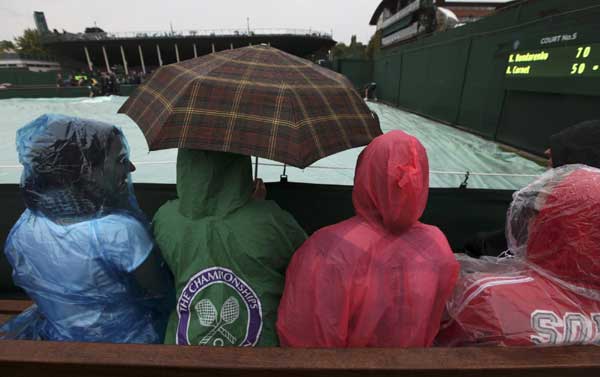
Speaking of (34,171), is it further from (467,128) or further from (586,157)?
(467,128)

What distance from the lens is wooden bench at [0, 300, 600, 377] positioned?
2.79 ft

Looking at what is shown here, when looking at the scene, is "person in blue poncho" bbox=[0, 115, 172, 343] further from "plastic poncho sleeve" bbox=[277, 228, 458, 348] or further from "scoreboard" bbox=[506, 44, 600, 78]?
"scoreboard" bbox=[506, 44, 600, 78]

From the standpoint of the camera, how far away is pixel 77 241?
117cm

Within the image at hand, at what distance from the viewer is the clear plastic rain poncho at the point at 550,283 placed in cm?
96

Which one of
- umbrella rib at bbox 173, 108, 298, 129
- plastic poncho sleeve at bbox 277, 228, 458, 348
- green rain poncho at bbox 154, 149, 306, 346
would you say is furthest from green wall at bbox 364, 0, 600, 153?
green rain poncho at bbox 154, 149, 306, 346

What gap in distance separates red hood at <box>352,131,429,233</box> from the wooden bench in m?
0.41

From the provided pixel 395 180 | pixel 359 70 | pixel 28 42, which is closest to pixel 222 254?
pixel 395 180

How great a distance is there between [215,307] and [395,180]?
2.42ft

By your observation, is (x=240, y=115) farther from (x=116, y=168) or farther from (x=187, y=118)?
(x=116, y=168)

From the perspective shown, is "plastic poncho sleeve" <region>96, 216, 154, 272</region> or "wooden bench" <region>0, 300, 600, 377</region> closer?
"wooden bench" <region>0, 300, 600, 377</region>

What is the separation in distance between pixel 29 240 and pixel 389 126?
9483 mm

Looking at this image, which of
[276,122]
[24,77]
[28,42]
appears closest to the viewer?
[276,122]

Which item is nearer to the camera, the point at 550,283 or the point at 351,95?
the point at 550,283

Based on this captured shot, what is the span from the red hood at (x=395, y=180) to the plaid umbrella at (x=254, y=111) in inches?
7.3
